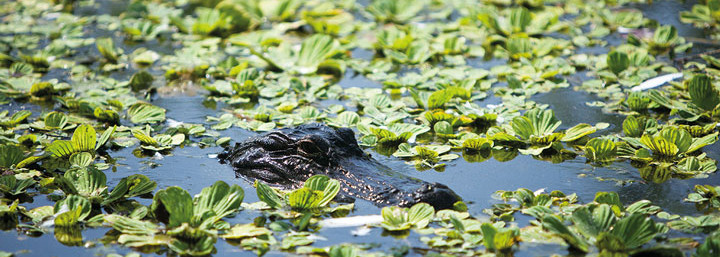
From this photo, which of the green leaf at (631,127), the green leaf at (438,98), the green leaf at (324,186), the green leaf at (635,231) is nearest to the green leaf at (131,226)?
the green leaf at (324,186)

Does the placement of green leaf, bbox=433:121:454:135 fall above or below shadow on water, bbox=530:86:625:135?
below

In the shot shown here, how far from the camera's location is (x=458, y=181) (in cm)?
393

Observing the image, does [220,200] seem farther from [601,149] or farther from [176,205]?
[601,149]

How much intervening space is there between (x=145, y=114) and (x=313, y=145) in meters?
1.63

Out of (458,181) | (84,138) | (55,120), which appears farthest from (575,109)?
(55,120)

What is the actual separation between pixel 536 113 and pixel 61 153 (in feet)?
9.31

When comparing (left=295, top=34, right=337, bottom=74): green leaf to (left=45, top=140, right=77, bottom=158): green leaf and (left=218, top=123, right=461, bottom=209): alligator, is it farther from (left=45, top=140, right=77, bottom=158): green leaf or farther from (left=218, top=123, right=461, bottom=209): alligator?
(left=45, top=140, right=77, bottom=158): green leaf

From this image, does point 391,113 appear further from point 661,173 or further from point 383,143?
point 661,173

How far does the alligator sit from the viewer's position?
11.3ft

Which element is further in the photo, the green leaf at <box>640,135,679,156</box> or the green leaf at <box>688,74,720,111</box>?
the green leaf at <box>688,74,720,111</box>

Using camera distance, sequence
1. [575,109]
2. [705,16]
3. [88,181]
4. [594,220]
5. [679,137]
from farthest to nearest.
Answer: [705,16] → [575,109] → [679,137] → [88,181] → [594,220]

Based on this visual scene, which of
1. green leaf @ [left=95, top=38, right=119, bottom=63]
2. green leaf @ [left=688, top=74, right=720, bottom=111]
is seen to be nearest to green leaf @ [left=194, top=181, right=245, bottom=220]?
green leaf @ [left=688, top=74, right=720, bottom=111]

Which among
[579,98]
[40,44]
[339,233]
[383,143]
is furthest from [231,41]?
[339,233]

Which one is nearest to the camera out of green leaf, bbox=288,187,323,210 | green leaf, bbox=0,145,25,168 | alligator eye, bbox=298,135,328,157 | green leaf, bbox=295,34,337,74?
green leaf, bbox=288,187,323,210
